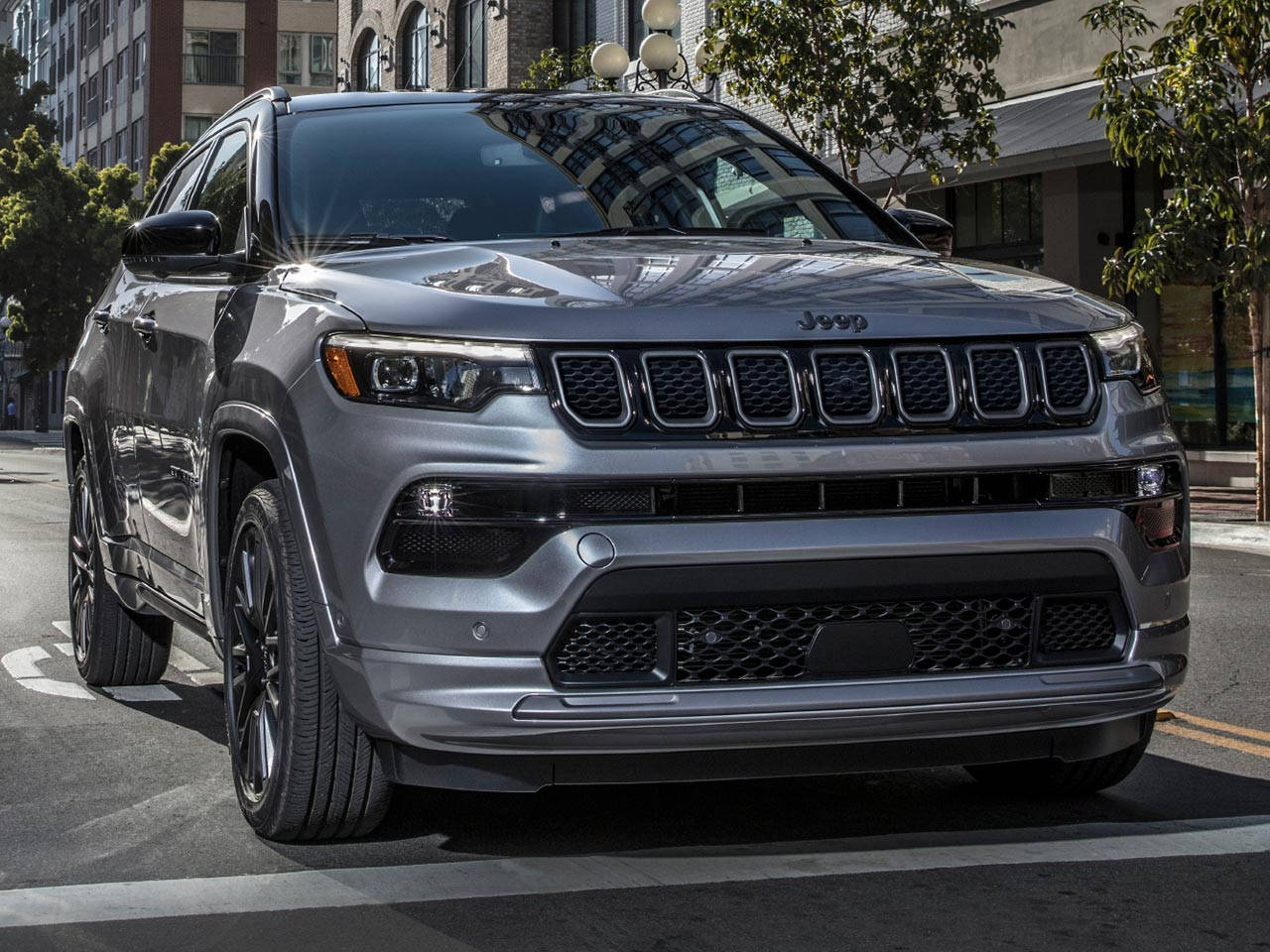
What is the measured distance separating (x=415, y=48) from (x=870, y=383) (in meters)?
42.4

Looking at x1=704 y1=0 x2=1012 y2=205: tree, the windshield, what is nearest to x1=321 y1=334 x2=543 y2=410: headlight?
the windshield

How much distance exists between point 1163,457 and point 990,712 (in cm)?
72

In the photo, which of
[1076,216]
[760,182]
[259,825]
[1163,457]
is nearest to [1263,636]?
[760,182]

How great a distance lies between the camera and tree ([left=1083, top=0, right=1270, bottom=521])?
50.9 ft

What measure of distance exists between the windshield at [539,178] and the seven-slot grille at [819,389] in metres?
1.33

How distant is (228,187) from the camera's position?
19.9ft

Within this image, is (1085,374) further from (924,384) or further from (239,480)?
(239,480)

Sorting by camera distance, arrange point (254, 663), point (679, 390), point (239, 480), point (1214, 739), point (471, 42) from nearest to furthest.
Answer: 1. point (679, 390)
2. point (254, 663)
3. point (239, 480)
4. point (1214, 739)
5. point (471, 42)

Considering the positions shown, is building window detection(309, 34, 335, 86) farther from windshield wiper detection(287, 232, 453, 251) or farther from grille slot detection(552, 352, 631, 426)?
grille slot detection(552, 352, 631, 426)

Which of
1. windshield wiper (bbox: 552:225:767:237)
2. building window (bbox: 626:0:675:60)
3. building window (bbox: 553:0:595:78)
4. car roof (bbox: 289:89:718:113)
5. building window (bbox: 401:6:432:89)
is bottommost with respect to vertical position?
windshield wiper (bbox: 552:225:767:237)

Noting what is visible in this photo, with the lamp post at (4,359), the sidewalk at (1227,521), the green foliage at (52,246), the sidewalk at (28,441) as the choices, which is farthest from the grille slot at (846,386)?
the lamp post at (4,359)

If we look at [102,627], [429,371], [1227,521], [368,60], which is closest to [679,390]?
[429,371]

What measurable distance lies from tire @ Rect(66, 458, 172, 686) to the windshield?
2122 mm

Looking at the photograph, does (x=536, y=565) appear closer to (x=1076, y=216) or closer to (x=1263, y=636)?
(x=1263, y=636)
